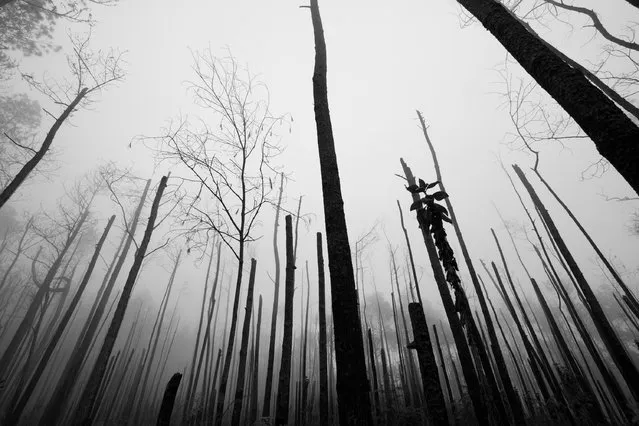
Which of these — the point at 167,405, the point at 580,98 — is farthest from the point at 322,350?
the point at 580,98

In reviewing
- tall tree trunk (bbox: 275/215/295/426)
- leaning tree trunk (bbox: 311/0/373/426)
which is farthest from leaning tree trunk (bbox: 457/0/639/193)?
tall tree trunk (bbox: 275/215/295/426)

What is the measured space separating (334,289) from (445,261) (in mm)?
3384

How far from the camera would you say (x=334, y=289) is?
2500 millimetres

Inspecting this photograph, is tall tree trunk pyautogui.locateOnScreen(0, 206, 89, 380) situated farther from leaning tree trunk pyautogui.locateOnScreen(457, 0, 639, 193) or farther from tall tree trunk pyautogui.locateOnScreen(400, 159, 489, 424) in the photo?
leaning tree trunk pyautogui.locateOnScreen(457, 0, 639, 193)

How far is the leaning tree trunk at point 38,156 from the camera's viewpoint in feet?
24.7

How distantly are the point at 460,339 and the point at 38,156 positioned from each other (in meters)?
12.7

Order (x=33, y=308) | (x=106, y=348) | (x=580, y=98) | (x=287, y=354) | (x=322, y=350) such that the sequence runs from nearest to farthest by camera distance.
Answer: (x=580, y=98), (x=287, y=354), (x=106, y=348), (x=322, y=350), (x=33, y=308)

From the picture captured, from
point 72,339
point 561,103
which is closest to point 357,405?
point 561,103

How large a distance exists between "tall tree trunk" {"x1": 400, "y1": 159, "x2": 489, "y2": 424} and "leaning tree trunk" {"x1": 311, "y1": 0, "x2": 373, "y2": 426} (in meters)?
2.95

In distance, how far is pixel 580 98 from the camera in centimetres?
162

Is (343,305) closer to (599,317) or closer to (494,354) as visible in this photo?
(494,354)

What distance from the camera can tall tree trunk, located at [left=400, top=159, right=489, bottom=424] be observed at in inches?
168

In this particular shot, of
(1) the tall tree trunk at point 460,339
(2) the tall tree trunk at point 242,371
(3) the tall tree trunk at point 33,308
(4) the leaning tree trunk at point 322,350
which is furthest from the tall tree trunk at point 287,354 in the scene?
(3) the tall tree trunk at point 33,308

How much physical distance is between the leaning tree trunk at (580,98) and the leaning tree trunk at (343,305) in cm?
186
